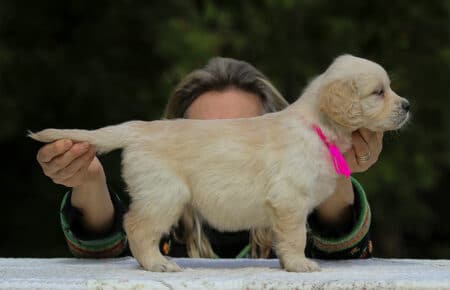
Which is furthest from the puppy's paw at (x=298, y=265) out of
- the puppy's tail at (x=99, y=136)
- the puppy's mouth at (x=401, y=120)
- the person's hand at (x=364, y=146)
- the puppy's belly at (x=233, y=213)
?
the puppy's tail at (x=99, y=136)

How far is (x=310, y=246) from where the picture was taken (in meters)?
3.25

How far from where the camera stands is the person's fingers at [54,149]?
242 cm

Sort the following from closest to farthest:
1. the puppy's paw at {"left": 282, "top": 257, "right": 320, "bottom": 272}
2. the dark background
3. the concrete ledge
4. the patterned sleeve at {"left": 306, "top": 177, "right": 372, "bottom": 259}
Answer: the concrete ledge, the puppy's paw at {"left": 282, "top": 257, "right": 320, "bottom": 272}, the patterned sleeve at {"left": 306, "top": 177, "right": 372, "bottom": 259}, the dark background

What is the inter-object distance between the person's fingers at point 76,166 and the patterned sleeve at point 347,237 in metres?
1.08

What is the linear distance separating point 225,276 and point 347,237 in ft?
3.21

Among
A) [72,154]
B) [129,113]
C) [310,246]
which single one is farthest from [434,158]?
[72,154]

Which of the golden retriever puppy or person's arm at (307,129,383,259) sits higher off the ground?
the golden retriever puppy

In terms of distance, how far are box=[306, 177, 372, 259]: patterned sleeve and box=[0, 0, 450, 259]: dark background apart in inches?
151

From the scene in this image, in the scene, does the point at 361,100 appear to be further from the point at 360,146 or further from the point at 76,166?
the point at 76,166

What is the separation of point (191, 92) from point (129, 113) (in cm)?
316

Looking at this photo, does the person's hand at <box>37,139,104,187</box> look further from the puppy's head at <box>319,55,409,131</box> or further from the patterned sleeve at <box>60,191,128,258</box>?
the puppy's head at <box>319,55,409,131</box>

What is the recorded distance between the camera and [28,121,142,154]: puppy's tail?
7.91 ft

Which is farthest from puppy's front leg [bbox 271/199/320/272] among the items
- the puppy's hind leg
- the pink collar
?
the puppy's hind leg

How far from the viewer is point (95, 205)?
313 centimetres
